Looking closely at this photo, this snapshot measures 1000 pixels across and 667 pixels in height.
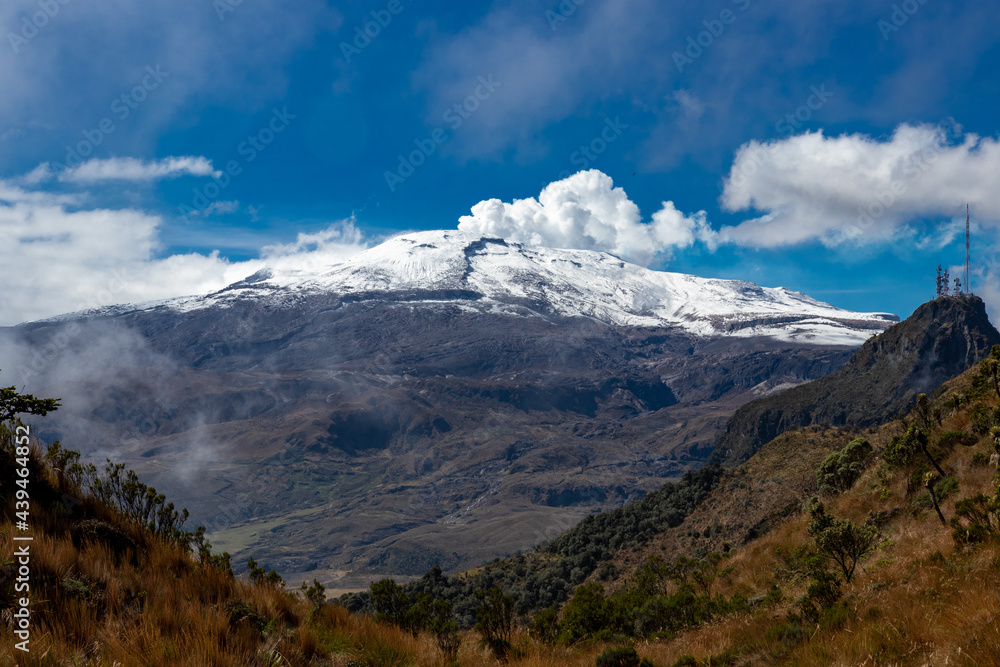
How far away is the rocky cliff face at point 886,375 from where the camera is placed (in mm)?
154250

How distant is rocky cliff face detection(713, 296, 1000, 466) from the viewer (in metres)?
154

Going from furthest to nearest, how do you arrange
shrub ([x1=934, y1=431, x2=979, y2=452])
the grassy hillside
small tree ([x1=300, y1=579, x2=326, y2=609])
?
shrub ([x1=934, y1=431, x2=979, y2=452]) < small tree ([x1=300, y1=579, x2=326, y2=609]) < the grassy hillside

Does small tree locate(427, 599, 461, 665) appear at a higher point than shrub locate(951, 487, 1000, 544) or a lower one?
lower

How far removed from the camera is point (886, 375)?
160750mm

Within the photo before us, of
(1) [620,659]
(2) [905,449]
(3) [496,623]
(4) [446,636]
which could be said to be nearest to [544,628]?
(3) [496,623]

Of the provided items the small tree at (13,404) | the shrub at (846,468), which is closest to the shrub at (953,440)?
the shrub at (846,468)

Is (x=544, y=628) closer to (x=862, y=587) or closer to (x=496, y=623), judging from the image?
(x=496, y=623)

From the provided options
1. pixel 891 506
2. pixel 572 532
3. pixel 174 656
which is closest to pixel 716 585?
pixel 891 506

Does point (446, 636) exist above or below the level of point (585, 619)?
above

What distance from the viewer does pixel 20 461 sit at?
629 centimetres

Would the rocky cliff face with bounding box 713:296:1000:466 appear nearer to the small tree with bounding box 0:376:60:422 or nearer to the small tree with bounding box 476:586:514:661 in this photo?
the small tree with bounding box 476:586:514:661

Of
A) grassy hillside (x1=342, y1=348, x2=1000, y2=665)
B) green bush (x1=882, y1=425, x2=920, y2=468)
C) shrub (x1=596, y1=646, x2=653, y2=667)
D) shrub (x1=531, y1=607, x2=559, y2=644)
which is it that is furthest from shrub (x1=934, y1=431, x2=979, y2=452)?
shrub (x1=596, y1=646, x2=653, y2=667)

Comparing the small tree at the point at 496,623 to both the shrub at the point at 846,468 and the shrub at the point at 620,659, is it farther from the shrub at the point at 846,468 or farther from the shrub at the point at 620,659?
the shrub at the point at 846,468

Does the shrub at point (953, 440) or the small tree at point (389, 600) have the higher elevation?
the shrub at point (953, 440)
